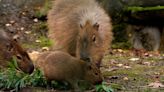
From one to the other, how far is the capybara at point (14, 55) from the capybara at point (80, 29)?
68cm

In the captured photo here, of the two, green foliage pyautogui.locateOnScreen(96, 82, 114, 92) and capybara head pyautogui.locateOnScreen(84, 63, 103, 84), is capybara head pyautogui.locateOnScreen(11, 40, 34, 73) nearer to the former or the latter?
capybara head pyautogui.locateOnScreen(84, 63, 103, 84)

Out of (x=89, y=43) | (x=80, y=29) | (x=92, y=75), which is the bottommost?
(x=92, y=75)

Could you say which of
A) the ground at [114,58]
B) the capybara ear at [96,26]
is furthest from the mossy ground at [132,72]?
the capybara ear at [96,26]

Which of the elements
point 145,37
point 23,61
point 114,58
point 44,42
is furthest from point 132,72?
→ point 44,42

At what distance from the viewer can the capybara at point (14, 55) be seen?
5.65 metres

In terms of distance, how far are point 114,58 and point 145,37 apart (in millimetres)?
2466

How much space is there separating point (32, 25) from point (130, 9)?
2.57 m

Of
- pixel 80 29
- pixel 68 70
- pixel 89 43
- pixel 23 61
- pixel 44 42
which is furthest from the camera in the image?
pixel 44 42

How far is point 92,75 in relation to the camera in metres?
5.52

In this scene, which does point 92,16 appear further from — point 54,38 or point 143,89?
point 143,89

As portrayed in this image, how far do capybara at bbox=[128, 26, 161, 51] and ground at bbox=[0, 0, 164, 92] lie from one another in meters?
0.63

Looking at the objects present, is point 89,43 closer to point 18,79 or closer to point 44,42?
point 18,79

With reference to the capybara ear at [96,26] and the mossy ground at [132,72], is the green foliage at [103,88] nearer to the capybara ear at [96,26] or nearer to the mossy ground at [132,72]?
the mossy ground at [132,72]

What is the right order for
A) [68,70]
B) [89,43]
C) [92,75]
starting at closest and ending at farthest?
[68,70] → [92,75] → [89,43]
